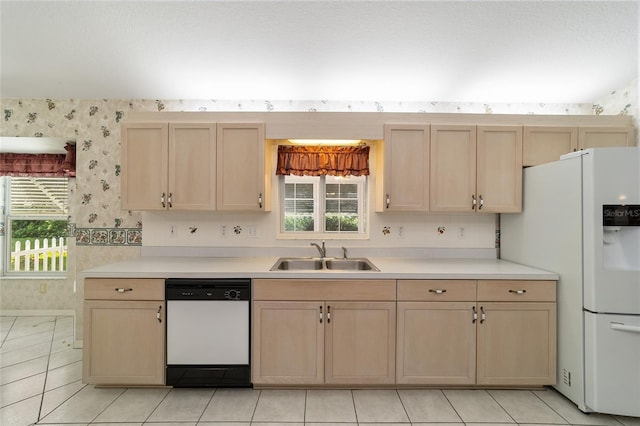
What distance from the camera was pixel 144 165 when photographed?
2660 mm

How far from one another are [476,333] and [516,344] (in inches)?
11.7

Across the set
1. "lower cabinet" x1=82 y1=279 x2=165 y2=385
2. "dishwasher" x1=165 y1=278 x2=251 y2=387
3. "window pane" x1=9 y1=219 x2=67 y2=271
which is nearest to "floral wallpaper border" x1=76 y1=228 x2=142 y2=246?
"lower cabinet" x1=82 y1=279 x2=165 y2=385

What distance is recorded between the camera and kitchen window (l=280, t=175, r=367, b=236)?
122 inches

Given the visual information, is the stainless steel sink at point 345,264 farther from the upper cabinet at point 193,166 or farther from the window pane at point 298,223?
the upper cabinet at point 193,166

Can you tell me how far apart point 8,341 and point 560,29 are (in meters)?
5.50

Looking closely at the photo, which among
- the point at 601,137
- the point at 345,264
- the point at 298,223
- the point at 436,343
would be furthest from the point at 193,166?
the point at 601,137

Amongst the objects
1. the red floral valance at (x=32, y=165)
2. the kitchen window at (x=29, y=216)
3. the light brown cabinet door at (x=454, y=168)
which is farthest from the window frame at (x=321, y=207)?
the kitchen window at (x=29, y=216)

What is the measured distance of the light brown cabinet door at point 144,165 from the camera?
265 cm

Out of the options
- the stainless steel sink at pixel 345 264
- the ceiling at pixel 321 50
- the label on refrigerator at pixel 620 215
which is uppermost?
the ceiling at pixel 321 50

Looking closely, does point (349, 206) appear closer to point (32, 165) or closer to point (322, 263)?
point (322, 263)

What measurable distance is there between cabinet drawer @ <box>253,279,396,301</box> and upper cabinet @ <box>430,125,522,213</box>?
2.93 feet

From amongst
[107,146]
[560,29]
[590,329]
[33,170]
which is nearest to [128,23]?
[107,146]

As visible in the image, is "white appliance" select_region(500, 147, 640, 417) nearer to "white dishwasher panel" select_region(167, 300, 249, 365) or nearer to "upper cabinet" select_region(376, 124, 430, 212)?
"upper cabinet" select_region(376, 124, 430, 212)

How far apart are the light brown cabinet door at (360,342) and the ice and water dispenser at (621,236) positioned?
1419 millimetres
